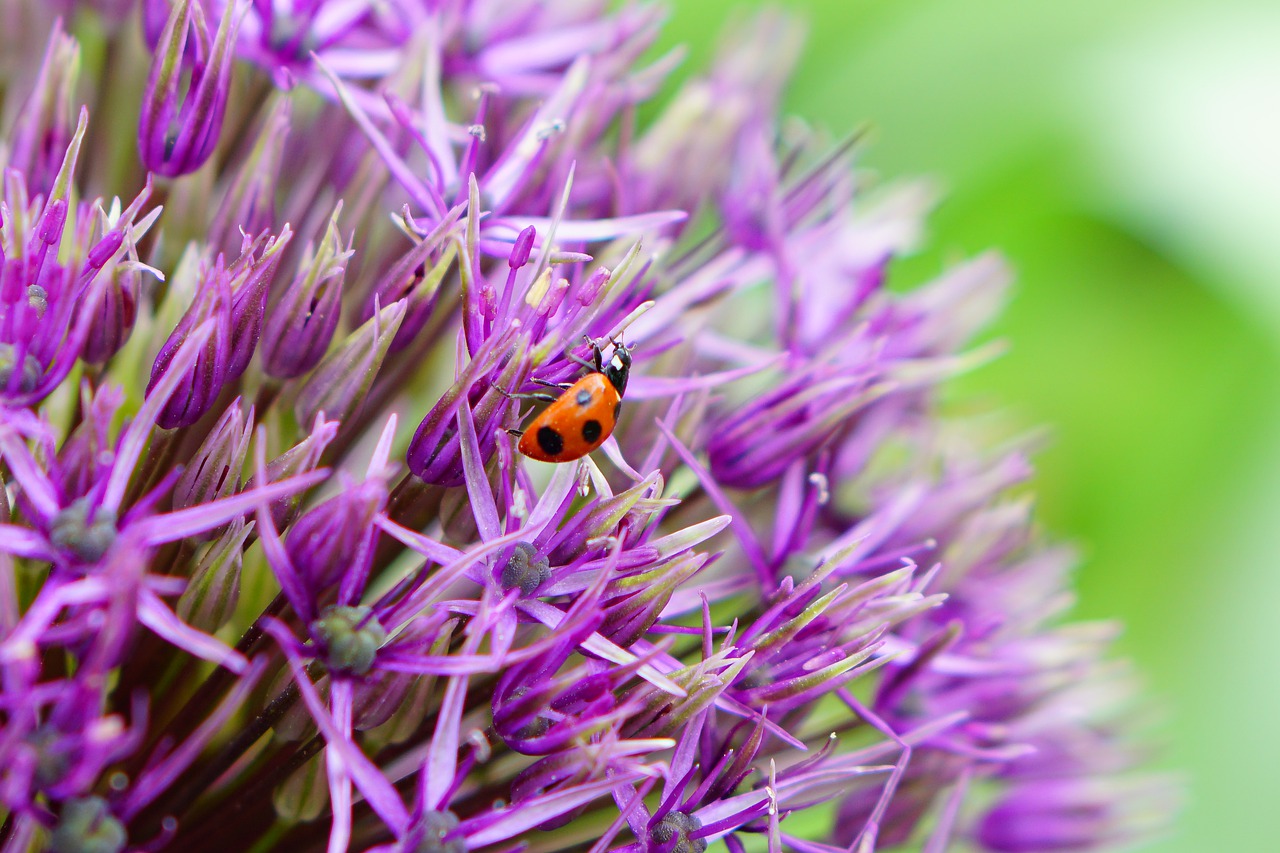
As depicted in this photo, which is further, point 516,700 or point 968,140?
point 968,140

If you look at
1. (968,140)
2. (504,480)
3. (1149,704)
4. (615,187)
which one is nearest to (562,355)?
(504,480)

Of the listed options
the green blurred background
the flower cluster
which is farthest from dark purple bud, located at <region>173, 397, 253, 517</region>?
the green blurred background

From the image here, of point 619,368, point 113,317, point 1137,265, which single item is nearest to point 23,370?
point 113,317

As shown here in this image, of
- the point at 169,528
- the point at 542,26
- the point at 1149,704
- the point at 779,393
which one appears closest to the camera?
the point at 169,528

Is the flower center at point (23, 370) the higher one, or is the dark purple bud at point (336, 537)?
the flower center at point (23, 370)

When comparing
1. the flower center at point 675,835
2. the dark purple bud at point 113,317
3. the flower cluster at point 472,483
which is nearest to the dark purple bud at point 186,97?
the flower cluster at point 472,483

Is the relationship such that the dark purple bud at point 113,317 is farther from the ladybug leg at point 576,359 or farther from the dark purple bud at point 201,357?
the ladybug leg at point 576,359

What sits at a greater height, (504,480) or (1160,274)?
(1160,274)

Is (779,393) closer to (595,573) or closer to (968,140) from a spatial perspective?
(595,573)
